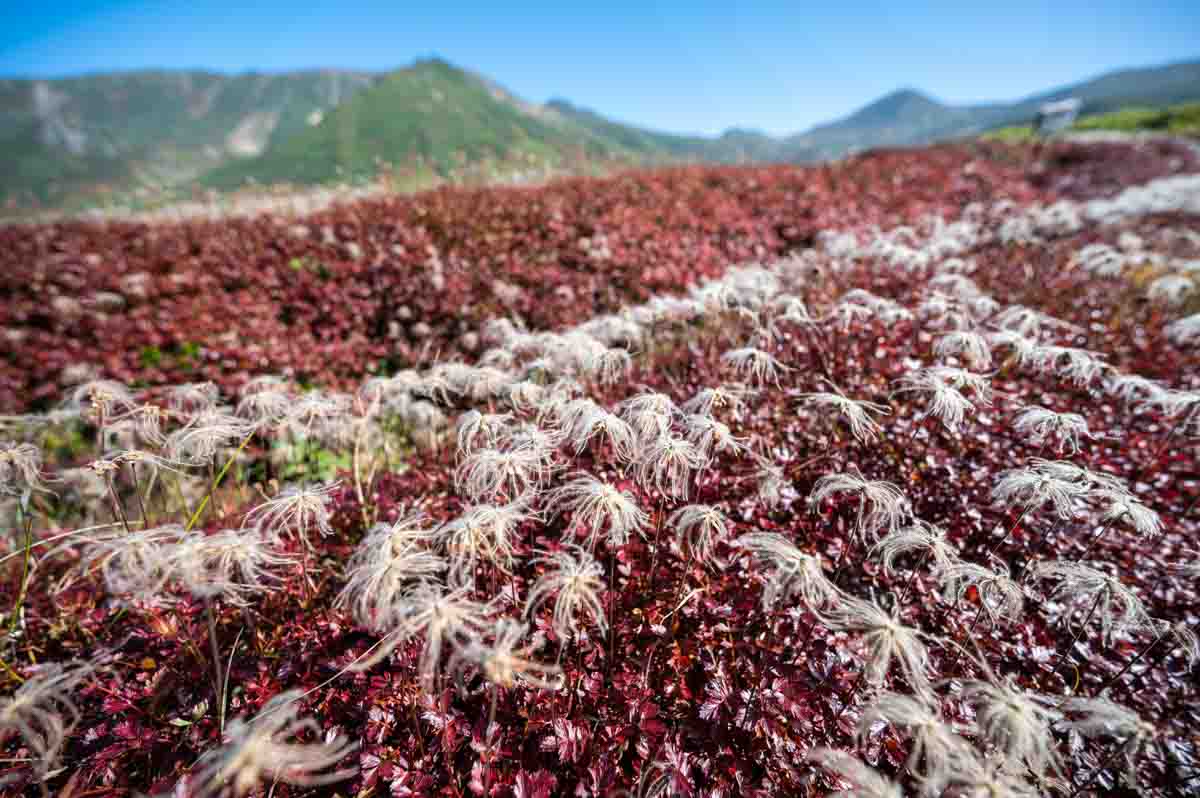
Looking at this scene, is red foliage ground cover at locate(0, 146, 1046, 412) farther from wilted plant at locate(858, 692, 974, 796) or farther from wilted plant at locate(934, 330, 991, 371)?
wilted plant at locate(858, 692, 974, 796)

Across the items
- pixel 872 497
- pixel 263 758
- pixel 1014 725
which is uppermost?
pixel 263 758

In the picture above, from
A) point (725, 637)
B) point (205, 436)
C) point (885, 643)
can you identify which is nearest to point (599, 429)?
point (725, 637)

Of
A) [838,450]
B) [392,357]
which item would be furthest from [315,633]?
[392,357]

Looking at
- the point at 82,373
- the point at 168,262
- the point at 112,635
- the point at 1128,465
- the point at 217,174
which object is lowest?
the point at 1128,465

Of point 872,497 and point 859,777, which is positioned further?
point 872,497

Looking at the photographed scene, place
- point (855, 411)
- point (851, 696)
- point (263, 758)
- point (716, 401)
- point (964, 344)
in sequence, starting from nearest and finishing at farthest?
1. point (263, 758)
2. point (851, 696)
3. point (855, 411)
4. point (716, 401)
5. point (964, 344)

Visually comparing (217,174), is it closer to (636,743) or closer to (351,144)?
(351,144)

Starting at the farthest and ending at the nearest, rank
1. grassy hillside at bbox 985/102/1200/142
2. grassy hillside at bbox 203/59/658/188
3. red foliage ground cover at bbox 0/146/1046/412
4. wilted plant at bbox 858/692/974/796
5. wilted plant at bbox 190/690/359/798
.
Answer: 1. grassy hillside at bbox 203/59/658/188
2. grassy hillside at bbox 985/102/1200/142
3. red foliage ground cover at bbox 0/146/1046/412
4. wilted plant at bbox 858/692/974/796
5. wilted plant at bbox 190/690/359/798

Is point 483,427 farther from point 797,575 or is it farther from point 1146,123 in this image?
point 1146,123

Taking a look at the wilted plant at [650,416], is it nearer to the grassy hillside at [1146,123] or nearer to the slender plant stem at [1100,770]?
the slender plant stem at [1100,770]

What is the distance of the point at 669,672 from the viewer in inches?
96.1

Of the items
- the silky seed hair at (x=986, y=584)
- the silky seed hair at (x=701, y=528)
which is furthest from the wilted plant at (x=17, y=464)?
the silky seed hair at (x=986, y=584)

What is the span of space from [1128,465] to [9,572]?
869 centimetres

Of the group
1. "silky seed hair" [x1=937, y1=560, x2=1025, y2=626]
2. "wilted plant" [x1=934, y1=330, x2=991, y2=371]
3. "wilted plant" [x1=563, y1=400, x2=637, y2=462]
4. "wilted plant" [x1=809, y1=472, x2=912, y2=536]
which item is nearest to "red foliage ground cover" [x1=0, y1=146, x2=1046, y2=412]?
"wilted plant" [x1=563, y1=400, x2=637, y2=462]
